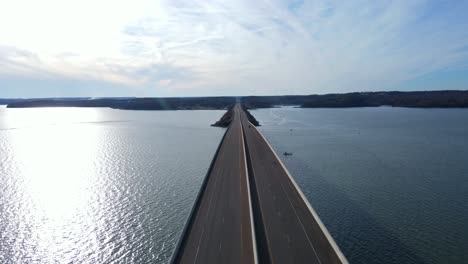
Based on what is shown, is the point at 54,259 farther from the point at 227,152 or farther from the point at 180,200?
the point at 227,152

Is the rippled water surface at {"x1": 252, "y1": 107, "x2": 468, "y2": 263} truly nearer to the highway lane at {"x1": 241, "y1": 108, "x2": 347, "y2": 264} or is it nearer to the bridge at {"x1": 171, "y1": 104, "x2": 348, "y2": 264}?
the highway lane at {"x1": 241, "y1": 108, "x2": 347, "y2": 264}

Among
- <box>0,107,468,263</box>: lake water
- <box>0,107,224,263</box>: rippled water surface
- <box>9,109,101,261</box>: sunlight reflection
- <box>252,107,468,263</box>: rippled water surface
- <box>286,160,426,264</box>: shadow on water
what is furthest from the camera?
<box>9,109,101,261</box>: sunlight reflection

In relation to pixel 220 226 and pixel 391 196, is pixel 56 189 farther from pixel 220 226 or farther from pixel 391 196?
pixel 391 196

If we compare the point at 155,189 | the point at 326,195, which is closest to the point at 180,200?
the point at 155,189

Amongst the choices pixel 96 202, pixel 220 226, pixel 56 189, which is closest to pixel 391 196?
pixel 220 226

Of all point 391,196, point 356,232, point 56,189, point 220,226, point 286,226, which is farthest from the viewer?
point 56,189

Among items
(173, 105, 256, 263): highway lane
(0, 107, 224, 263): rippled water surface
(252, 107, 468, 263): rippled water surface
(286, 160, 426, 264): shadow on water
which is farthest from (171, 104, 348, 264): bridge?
(0, 107, 224, 263): rippled water surface
